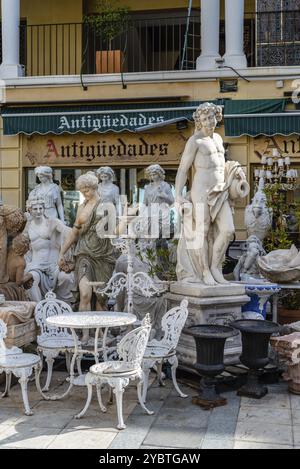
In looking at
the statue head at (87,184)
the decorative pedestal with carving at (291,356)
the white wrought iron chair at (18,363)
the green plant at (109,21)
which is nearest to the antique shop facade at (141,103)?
the green plant at (109,21)

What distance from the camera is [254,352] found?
18.1ft

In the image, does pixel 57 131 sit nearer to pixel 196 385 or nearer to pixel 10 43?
pixel 10 43

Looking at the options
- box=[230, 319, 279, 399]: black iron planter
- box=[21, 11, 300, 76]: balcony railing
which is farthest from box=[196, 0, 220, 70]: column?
box=[230, 319, 279, 399]: black iron planter

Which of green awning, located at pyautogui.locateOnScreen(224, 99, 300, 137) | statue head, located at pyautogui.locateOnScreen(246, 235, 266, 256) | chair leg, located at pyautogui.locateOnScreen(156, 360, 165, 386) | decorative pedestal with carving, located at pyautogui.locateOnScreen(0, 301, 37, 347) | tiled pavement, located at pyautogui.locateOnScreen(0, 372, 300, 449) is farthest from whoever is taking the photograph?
green awning, located at pyautogui.locateOnScreen(224, 99, 300, 137)

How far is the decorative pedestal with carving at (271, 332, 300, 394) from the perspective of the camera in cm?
561

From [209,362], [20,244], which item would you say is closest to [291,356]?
[209,362]

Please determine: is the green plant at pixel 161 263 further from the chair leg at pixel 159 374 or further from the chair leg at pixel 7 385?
the chair leg at pixel 7 385

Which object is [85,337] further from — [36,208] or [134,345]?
[36,208]

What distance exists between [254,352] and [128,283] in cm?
181

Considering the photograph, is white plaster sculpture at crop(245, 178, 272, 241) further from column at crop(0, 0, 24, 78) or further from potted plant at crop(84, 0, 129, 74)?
column at crop(0, 0, 24, 78)

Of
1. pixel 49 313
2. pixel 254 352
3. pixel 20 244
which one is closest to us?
pixel 254 352

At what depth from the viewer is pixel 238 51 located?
1333 centimetres

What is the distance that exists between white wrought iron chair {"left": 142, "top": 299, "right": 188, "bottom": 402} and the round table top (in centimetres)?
39

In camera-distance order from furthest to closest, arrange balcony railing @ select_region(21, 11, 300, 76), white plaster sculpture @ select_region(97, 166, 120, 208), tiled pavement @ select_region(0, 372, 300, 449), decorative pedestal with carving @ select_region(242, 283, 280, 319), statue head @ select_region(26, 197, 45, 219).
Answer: balcony railing @ select_region(21, 11, 300, 76) → white plaster sculpture @ select_region(97, 166, 120, 208) → statue head @ select_region(26, 197, 45, 219) → decorative pedestal with carving @ select_region(242, 283, 280, 319) → tiled pavement @ select_region(0, 372, 300, 449)
